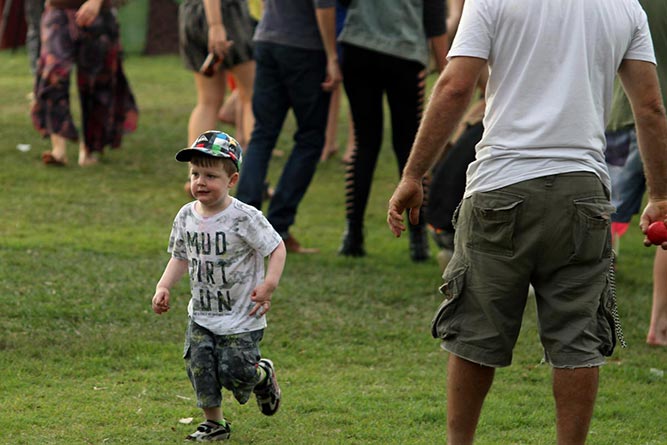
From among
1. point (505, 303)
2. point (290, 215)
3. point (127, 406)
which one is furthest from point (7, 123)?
point (505, 303)

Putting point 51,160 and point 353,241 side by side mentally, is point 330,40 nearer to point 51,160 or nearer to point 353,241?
point 353,241

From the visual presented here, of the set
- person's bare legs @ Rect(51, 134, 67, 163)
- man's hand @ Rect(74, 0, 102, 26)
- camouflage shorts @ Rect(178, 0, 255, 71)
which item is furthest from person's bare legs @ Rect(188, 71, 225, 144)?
person's bare legs @ Rect(51, 134, 67, 163)

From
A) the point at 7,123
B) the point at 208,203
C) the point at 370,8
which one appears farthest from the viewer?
the point at 7,123

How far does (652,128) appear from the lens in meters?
4.04

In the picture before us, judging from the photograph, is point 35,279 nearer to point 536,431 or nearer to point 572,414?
point 536,431

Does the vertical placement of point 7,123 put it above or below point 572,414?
below

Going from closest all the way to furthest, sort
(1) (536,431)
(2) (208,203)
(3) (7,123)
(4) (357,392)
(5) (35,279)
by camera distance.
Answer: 1. (2) (208,203)
2. (1) (536,431)
3. (4) (357,392)
4. (5) (35,279)
5. (3) (7,123)

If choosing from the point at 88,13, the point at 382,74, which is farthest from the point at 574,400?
the point at 88,13

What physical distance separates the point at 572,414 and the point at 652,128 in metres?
0.94

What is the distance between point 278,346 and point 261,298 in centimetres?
156

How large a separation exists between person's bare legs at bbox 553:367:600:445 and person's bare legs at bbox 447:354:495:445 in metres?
0.24

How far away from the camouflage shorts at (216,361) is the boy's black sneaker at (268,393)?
0.38 ft

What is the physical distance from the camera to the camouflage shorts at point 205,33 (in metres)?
8.98

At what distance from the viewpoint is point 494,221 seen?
3928 mm
